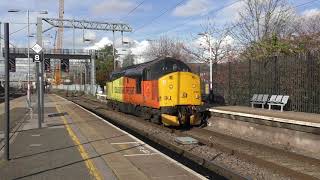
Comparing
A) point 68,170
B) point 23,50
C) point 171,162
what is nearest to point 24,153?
point 68,170

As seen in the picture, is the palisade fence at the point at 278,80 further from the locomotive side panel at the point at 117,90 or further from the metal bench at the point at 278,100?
the locomotive side panel at the point at 117,90

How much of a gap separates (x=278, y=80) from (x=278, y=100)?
122 cm

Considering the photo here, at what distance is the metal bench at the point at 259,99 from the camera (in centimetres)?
2547

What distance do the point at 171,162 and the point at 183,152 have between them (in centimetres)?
429

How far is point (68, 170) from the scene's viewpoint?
35.4 ft

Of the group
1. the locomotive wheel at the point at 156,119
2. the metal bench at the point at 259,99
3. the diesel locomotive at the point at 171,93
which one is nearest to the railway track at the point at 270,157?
the diesel locomotive at the point at 171,93

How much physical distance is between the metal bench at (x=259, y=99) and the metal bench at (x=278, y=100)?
1.99 feet

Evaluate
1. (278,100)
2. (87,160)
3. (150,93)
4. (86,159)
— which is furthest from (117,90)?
(87,160)

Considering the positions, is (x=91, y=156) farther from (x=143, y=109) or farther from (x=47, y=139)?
(x=143, y=109)

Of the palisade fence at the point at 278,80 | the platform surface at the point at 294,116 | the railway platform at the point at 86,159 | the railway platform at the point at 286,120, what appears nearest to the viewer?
the railway platform at the point at 86,159

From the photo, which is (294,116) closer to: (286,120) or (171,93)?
(286,120)

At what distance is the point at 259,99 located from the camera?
26078 millimetres

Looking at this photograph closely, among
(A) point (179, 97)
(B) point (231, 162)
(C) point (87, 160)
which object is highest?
(A) point (179, 97)

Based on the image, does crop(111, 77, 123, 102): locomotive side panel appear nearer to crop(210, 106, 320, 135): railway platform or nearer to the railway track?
crop(210, 106, 320, 135): railway platform
